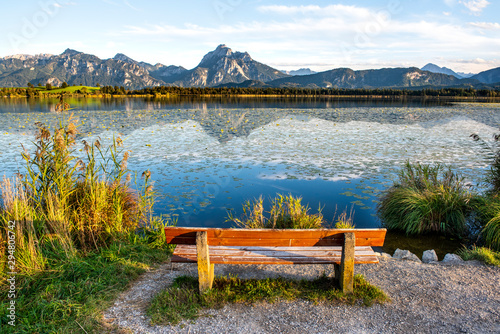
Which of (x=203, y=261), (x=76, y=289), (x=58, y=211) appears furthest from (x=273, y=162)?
(x=76, y=289)

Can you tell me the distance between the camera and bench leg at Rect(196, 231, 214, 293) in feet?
13.3

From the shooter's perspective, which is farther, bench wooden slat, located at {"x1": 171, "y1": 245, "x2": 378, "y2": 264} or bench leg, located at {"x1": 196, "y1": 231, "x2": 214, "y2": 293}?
bench wooden slat, located at {"x1": 171, "y1": 245, "x2": 378, "y2": 264}

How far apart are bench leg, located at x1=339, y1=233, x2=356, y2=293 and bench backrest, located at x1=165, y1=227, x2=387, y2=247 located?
8cm

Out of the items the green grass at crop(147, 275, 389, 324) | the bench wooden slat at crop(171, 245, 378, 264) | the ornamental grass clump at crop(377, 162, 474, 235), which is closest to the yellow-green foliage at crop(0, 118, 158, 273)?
the green grass at crop(147, 275, 389, 324)

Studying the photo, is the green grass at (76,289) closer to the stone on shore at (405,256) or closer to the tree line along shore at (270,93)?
the stone on shore at (405,256)

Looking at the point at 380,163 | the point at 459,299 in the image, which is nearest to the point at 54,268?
the point at 459,299

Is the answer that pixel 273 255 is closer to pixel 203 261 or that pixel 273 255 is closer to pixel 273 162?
pixel 203 261

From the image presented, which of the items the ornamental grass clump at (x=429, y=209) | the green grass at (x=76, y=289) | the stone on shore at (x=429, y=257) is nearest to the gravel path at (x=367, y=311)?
the green grass at (x=76, y=289)

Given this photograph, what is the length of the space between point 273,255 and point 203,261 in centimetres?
96

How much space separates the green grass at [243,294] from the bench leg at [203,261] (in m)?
0.14

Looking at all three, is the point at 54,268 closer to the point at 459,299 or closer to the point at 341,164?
the point at 459,299

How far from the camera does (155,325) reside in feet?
12.7

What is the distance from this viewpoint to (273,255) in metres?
4.37

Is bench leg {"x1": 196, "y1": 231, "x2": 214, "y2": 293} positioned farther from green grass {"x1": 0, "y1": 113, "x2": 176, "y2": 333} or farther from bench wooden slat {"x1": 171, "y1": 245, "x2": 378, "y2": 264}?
green grass {"x1": 0, "y1": 113, "x2": 176, "y2": 333}
